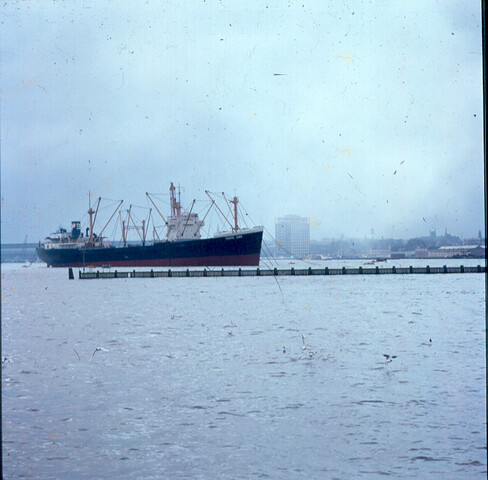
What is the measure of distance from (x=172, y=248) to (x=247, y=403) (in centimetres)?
9116

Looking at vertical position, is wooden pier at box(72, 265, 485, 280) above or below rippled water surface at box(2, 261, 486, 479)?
above

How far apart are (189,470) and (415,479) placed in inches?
104

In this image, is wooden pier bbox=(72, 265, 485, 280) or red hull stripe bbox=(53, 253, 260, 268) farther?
red hull stripe bbox=(53, 253, 260, 268)

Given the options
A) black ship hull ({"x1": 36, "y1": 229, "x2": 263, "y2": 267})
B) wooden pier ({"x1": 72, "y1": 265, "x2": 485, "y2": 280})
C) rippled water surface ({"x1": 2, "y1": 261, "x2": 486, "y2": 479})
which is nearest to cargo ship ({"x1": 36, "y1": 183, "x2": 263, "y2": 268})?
black ship hull ({"x1": 36, "y1": 229, "x2": 263, "y2": 267})

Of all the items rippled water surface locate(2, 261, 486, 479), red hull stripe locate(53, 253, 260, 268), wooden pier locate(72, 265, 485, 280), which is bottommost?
rippled water surface locate(2, 261, 486, 479)

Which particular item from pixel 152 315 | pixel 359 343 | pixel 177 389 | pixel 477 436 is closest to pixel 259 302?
pixel 152 315

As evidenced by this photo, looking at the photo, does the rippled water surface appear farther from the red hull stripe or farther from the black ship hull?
the red hull stripe

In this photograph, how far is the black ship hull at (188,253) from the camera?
313ft

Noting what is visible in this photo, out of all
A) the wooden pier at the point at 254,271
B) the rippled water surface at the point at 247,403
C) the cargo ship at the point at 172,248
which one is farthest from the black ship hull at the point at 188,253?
the rippled water surface at the point at 247,403

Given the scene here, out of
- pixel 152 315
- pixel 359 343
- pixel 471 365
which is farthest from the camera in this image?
pixel 152 315

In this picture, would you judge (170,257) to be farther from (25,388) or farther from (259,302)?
(25,388)

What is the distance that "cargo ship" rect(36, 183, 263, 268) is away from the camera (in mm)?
95812

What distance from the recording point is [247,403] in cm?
1099

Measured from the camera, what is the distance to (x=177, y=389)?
12375 millimetres
